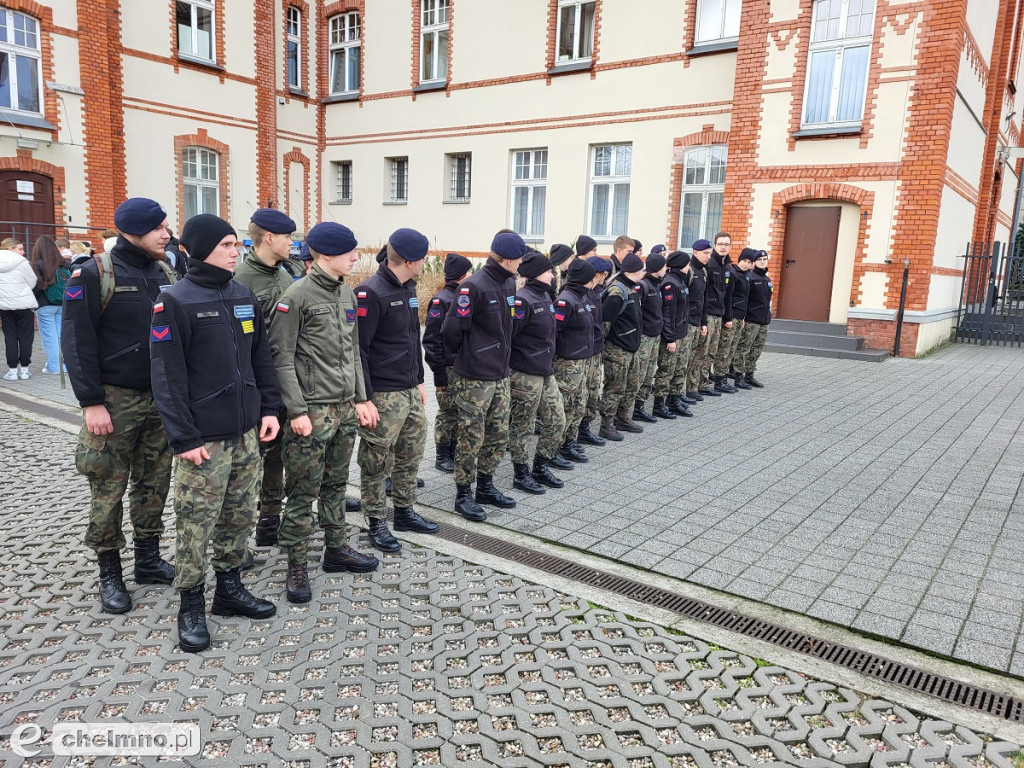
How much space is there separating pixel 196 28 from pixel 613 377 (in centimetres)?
1691

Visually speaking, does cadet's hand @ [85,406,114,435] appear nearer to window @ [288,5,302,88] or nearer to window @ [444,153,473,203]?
window @ [444,153,473,203]

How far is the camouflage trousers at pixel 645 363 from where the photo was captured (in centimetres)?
774

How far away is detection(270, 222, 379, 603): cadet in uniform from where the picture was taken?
396 cm

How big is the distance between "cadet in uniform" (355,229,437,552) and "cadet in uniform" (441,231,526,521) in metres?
0.55

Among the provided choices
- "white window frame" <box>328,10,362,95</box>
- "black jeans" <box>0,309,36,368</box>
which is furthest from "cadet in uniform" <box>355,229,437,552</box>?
"white window frame" <box>328,10,362,95</box>

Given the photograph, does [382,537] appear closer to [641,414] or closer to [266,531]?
[266,531]

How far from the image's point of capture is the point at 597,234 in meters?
18.0

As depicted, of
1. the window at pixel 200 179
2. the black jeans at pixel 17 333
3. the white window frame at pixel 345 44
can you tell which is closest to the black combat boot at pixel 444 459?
the black jeans at pixel 17 333

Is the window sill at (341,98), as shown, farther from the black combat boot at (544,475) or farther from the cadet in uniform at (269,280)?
the cadet in uniform at (269,280)

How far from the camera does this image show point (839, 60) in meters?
13.7

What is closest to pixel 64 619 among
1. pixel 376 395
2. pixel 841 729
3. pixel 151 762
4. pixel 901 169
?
pixel 151 762

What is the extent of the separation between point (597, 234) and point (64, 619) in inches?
618

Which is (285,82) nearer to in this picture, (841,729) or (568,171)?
(568,171)

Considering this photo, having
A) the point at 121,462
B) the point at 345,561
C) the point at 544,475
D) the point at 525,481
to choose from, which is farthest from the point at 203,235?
the point at 544,475
